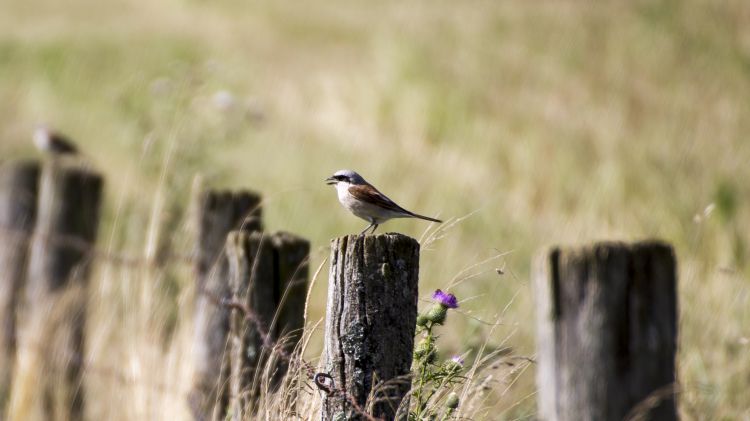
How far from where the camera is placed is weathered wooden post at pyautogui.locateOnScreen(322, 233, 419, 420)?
2416 mm

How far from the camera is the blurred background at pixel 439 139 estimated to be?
17.2 feet

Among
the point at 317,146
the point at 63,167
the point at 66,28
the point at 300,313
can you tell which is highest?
the point at 66,28

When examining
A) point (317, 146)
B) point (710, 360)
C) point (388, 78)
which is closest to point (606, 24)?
point (388, 78)

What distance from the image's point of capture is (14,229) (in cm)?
544

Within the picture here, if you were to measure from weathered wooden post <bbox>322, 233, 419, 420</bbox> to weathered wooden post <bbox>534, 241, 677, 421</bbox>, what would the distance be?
125cm

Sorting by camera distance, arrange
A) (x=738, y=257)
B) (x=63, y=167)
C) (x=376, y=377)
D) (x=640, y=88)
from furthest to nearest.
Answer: (x=640, y=88) < (x=738, y=257) < (x=63, y=167) < (x=376, y=377)

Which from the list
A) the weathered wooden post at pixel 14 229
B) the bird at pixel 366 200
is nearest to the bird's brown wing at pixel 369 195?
the bird at pixel 366 200

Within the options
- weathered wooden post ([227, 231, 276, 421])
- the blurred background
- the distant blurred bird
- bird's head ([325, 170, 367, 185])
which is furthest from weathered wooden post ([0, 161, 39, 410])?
the distant blurred bird

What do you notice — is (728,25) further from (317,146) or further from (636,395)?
(636,395)

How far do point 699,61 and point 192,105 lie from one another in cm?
736

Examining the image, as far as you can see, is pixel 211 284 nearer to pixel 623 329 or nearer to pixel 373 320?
→ pixel 623 329

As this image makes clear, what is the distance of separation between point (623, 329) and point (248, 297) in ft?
4.20

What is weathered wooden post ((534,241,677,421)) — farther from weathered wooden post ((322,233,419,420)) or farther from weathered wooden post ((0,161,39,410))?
weathered wooden post ((0,161,39,410))

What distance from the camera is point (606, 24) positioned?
40.7ft
